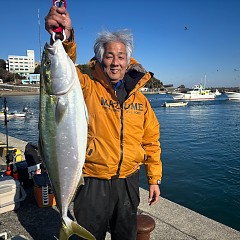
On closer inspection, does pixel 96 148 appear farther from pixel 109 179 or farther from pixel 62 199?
pixel 62 199

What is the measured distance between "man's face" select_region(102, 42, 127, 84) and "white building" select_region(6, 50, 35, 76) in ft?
531

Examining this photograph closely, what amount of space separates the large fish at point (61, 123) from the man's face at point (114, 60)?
2.20 feet

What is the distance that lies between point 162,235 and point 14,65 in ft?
560

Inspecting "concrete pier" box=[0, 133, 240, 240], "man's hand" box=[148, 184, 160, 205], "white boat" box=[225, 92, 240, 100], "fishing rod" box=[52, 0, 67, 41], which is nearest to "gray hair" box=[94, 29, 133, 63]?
"fishing rod" box=[52, 0, 67, 41]

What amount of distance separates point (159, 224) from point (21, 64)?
173631 mm

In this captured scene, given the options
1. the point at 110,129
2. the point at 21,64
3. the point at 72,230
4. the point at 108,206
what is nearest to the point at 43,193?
the point at 108,206

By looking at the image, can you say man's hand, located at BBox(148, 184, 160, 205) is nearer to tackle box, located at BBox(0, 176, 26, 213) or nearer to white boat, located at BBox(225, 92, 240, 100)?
tackle box, located at BBox(0, 176, 26, 213)

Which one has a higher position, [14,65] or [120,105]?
[14,65]

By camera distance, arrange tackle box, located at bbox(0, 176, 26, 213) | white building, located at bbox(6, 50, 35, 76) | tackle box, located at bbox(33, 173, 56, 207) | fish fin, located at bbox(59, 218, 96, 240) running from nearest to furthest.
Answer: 1. fish fin, located at bbox(59, 218, 96, 240)
2. tackle box, located at bbox(0, 176, 26, 213)
3. tackle box, located at bbox(33, 173, 56, 207)
4. white building, located at bbox(6, 50, 35, 76)

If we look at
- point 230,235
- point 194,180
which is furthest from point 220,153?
point 230,235

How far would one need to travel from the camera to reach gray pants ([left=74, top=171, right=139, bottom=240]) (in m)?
2.62

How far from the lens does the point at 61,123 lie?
2107 millimetres

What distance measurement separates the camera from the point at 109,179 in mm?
2639

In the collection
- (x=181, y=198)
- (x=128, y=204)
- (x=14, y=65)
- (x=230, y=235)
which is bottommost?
(x=181, y=198)
